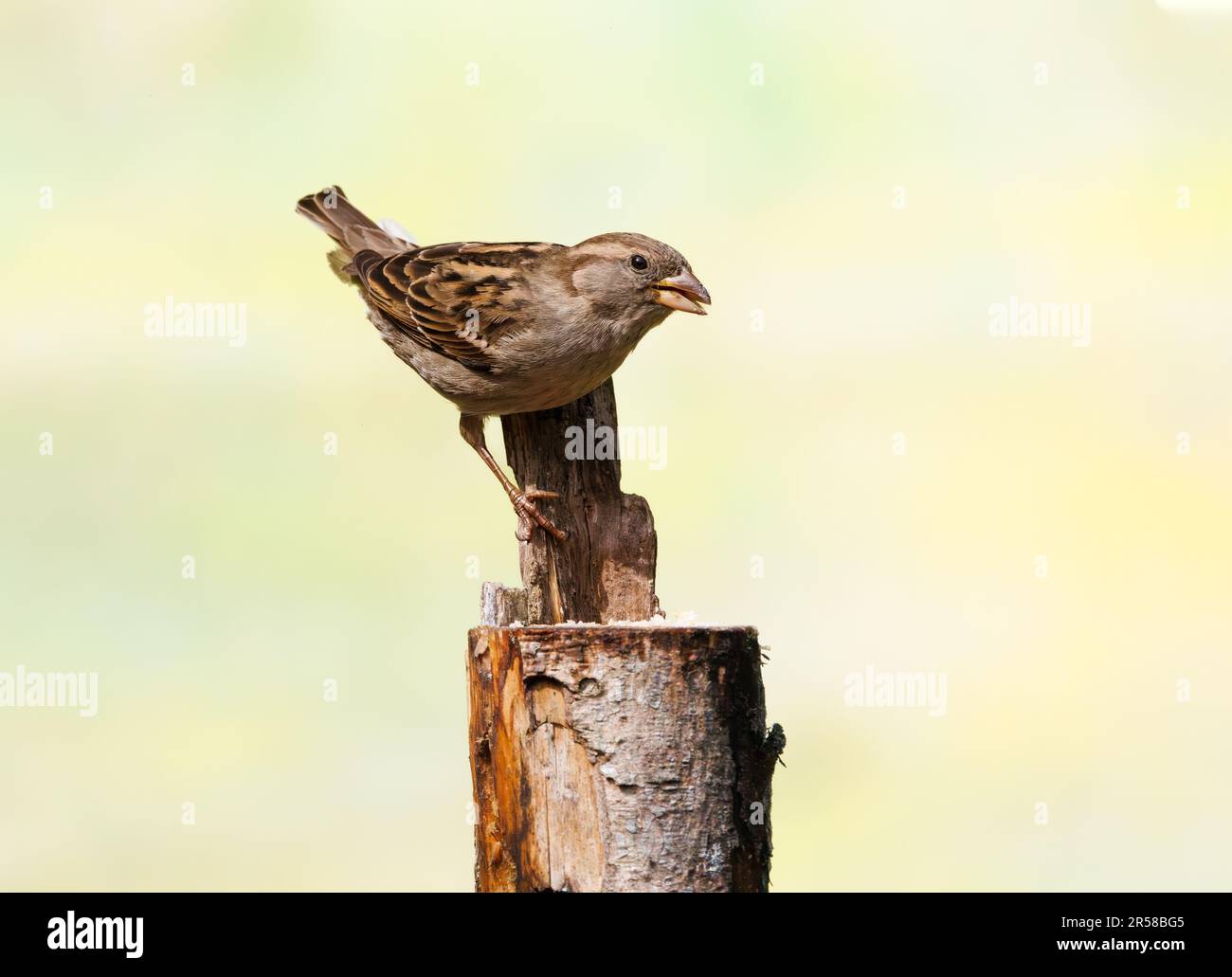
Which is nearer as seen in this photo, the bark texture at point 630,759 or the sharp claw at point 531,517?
the bark texture at point 630,759

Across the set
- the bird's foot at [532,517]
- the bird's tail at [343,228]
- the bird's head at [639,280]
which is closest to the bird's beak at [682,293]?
the bird's head at [639,280]

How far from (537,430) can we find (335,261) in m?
2.17

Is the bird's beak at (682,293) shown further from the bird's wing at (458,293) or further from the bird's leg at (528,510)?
the bird's leg at (528,510)

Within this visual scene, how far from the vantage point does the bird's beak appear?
6422mm

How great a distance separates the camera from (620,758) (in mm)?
5387

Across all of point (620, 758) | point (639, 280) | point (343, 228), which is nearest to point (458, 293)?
point (639, 280)

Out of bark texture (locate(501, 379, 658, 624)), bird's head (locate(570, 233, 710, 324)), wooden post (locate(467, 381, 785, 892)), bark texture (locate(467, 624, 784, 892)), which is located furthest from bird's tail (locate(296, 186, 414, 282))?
bark texture (locate(467, 624, 784, 892))

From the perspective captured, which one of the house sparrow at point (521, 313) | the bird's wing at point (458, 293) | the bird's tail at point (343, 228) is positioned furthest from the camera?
the bird's tail at point (343, 228)

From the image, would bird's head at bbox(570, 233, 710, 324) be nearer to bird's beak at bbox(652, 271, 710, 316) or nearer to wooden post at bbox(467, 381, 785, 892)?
bird's beak at bbox(652, 271, 710, 316)

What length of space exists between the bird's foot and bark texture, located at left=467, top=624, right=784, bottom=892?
3.92ft

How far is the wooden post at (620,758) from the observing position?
5.38 m

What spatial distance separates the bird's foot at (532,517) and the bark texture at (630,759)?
3.92 feet

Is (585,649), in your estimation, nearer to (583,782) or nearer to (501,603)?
(583,782)
